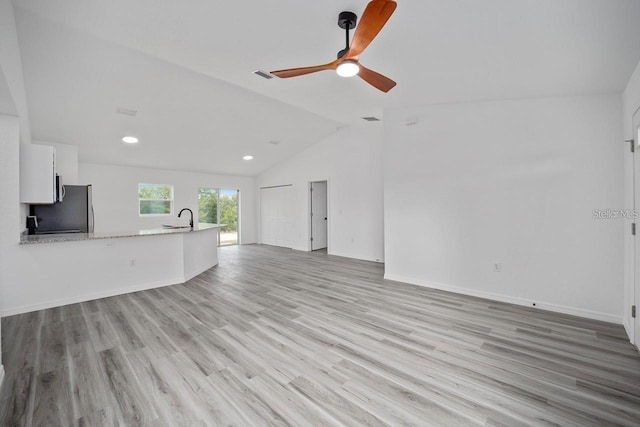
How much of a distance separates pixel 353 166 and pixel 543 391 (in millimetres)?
5447

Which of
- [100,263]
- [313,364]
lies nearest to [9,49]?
[100,263]

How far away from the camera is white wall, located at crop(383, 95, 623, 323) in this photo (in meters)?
3.04

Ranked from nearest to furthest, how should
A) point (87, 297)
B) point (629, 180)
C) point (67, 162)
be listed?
point (629, 180), point (87, 297), point (67, 162)

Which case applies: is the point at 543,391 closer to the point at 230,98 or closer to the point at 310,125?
the point at 230,98

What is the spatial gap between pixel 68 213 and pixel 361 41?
5238mm

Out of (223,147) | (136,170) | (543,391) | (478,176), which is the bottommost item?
(543,391)

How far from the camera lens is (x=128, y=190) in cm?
687

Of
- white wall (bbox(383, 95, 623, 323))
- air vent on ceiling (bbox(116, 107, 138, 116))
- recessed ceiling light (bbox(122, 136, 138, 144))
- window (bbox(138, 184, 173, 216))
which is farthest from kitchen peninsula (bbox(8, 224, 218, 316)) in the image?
white wall (bbox(383, 95, 623, 323))

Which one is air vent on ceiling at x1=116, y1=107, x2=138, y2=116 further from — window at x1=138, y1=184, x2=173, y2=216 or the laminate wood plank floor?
window at x1=138, y1=184, x2=173, y2=216

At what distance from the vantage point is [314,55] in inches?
114

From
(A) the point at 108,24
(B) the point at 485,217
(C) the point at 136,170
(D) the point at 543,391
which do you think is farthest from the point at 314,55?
(C) the point at 136,170

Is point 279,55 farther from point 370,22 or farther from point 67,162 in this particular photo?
point 67,162

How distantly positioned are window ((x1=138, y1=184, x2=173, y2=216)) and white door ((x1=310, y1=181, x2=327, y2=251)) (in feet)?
13.1

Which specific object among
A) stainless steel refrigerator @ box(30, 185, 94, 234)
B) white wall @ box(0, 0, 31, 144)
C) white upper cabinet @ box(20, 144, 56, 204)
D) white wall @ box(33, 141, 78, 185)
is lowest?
stainless steel refrigerator @ box(30, 185, 94, 234)
